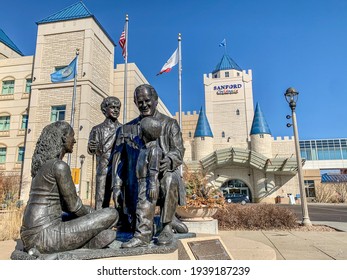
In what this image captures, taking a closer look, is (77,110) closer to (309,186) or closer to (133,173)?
(133,173)

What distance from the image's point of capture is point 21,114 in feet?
Answer: 84.2

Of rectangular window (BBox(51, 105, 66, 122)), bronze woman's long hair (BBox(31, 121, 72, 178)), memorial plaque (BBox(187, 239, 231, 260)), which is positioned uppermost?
rectangular window (BBox(51, 105, 66, 122))

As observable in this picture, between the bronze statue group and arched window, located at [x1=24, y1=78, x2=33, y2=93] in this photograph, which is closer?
the bronze statue group

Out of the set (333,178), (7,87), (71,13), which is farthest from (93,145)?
(333,178)

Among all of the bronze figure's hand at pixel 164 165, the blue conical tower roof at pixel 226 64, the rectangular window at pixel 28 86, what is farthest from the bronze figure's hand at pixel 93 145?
the blue conical tower roof at pixel 226 64

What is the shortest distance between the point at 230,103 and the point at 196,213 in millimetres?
38100

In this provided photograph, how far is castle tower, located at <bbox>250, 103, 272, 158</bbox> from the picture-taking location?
34.6m

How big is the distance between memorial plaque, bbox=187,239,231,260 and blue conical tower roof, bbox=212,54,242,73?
45.7 meters

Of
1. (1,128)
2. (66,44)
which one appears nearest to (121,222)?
(66,44)

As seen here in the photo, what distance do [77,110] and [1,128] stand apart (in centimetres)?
937

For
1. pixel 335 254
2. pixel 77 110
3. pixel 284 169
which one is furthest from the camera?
pixel 284 169

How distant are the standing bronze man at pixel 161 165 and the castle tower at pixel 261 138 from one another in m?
32.7

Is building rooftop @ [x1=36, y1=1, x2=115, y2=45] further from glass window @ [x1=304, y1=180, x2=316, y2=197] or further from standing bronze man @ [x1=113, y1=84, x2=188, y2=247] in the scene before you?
glass window @ [x1=304, y1=180, x2=316, y2=197]

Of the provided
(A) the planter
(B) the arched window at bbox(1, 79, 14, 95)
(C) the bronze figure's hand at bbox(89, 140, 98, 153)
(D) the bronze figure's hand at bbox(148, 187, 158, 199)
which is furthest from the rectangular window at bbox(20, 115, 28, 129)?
(D) the bronze figure's hand at bbox(148, 187, 158, 199)
